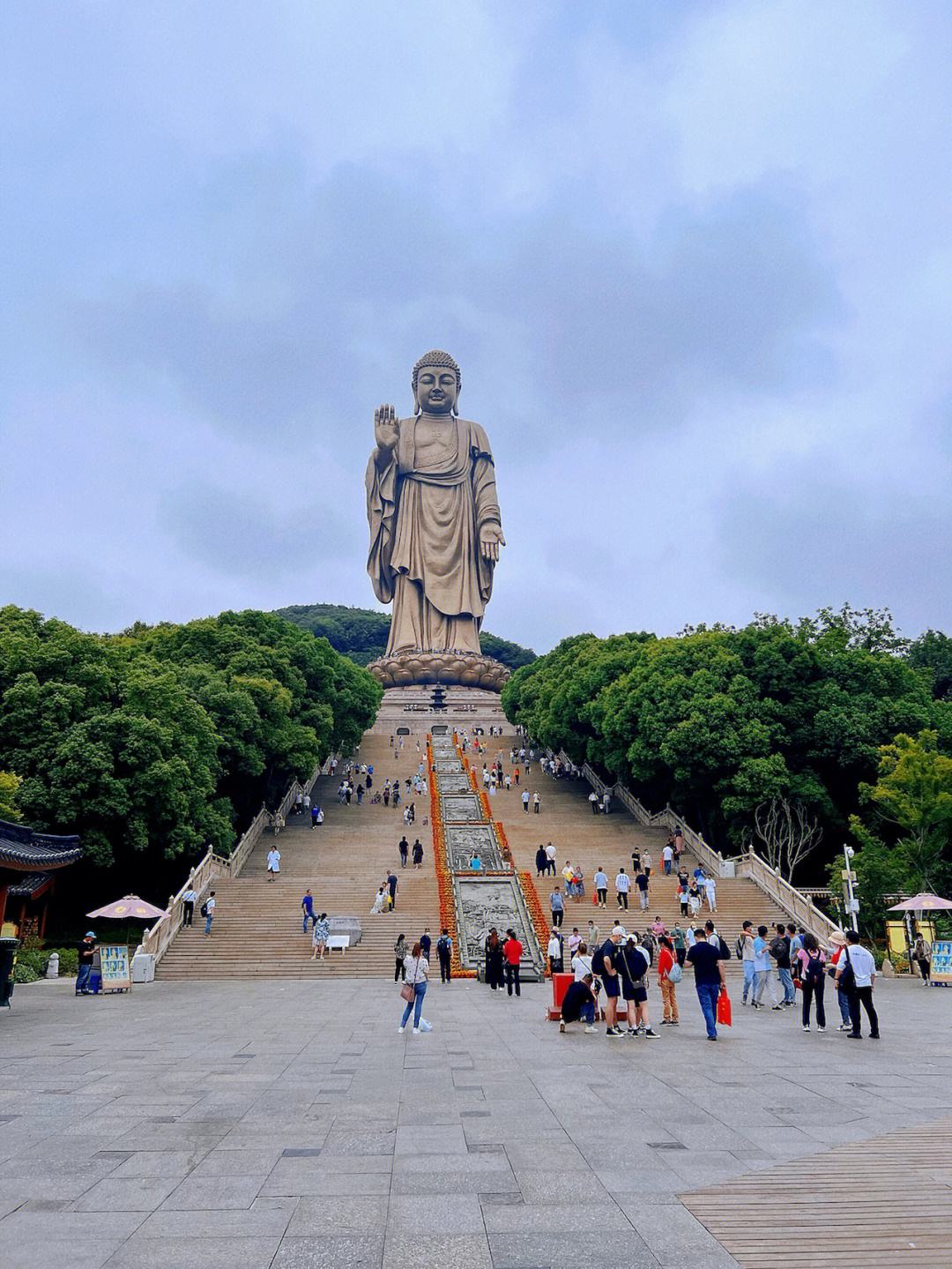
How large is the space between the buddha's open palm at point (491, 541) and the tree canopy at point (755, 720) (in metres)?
21.3

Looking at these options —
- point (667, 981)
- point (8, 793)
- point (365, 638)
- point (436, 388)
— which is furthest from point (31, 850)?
point (365, 638)

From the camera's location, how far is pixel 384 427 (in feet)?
177

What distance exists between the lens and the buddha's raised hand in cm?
5384

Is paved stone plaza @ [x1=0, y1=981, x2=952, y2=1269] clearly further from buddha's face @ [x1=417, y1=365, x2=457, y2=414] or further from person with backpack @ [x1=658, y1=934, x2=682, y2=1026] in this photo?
buddha's face @ [x1=417, y1=365, x2=457, y2=414]

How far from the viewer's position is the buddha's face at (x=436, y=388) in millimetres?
55938

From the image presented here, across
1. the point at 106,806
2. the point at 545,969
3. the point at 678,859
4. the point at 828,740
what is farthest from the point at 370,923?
the point at 828,740

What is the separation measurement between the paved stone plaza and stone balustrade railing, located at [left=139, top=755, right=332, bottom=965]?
8.00 metres

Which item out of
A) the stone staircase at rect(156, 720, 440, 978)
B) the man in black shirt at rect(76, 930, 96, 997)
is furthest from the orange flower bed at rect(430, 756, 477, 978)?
the man in black shirt at rect(76, 930, 96, 997)

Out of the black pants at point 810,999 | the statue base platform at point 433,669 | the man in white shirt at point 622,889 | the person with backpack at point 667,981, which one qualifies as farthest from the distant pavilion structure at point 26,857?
the statue base platform at point 433,669

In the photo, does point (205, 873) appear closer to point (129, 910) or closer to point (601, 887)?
point (129, 910)

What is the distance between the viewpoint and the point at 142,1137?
616 centimetres

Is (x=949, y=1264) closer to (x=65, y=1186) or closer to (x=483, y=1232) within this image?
(x=483, y=1232)

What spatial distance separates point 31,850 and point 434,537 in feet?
137

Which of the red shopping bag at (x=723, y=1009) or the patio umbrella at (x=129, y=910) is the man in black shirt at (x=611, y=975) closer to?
the red shopping bag at (x=723, y=1009)
